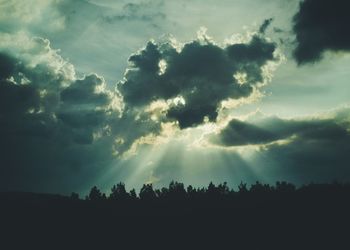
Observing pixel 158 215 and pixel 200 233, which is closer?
pixel 200 233

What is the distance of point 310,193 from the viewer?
190 meters

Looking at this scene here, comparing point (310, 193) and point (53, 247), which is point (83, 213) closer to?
point (53, 247)

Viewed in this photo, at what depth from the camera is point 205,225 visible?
168500 millimetres

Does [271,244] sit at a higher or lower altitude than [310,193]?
lower

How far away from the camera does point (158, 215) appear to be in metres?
190

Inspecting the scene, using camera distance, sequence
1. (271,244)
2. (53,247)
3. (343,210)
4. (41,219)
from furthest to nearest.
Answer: (41,219) → (343,210) → (53,247) → (271,244)

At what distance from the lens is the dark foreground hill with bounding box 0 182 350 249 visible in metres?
146

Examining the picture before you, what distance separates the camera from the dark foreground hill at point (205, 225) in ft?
A: 477

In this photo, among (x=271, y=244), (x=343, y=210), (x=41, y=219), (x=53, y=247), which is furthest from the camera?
(x=41, y=219)

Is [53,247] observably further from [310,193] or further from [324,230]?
[310,193]

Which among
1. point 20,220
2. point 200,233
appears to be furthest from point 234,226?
point 20,220

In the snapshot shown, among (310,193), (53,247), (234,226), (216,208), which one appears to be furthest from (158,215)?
(310,193)

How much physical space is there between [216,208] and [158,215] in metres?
30.2

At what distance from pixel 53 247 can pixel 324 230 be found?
105962mm
